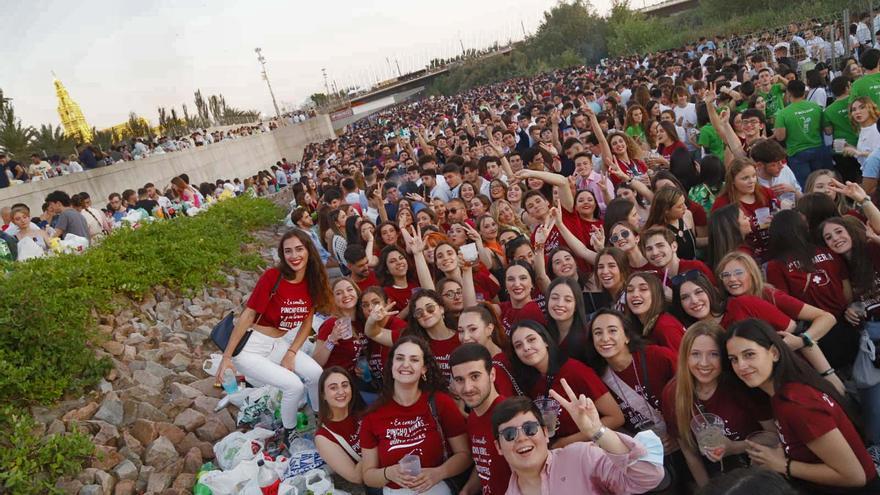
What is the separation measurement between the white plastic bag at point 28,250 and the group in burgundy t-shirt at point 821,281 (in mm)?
8577

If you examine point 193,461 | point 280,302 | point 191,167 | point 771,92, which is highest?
point 191,167

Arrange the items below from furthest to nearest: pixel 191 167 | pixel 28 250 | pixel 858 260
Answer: pixel 191 167
pixel 28 250
pixel 858 260

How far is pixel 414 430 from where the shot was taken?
11.6 ft

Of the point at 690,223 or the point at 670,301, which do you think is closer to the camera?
the point at 670,301

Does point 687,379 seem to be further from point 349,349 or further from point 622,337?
point 349,349

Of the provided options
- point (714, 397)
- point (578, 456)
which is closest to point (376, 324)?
point (578, 456)

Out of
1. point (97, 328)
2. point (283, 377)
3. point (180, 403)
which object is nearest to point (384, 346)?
point (283, 377)

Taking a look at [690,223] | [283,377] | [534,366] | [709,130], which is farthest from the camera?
[709,130]

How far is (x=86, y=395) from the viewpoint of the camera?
5.51 meters

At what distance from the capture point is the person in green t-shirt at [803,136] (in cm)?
640

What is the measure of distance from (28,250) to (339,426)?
6.43 meters

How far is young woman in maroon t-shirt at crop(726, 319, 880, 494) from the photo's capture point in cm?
249

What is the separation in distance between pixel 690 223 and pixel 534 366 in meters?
2.40

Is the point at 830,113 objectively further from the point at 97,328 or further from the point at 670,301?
the point at 97,328
